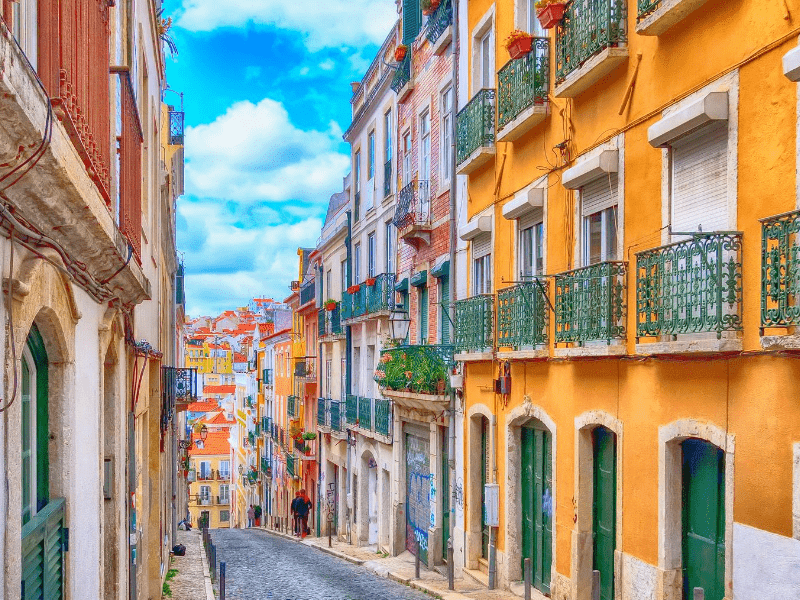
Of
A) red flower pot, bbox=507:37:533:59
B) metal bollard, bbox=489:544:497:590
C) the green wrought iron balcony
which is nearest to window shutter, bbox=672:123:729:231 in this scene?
red flower pot, bbox=507:37:533:59

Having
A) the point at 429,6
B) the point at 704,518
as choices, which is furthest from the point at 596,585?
the point at 429,6

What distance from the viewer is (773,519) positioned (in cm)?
773

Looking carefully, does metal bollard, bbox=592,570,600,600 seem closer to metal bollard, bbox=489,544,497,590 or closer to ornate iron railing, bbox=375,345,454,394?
metal bollard, bbox=489,544,497,590

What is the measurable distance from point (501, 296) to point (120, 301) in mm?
6989

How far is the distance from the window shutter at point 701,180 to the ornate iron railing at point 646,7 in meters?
1.32

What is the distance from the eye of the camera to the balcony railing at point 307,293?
37991 millimetres

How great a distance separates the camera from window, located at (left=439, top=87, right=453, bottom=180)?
18697mm

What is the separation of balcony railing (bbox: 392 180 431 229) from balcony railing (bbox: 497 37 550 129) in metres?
5.88

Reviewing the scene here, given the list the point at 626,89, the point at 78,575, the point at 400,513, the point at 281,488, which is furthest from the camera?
the point at 281,488

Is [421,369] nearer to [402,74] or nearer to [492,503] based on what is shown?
[492,503]

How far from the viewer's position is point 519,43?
13.0 metres

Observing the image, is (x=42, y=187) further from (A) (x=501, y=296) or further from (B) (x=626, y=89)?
(A) (x=501, y=296)

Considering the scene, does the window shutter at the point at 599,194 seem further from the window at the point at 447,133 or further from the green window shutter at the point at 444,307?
the green window shutter at the point at 444,307

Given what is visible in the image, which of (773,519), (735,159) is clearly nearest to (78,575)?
(773,519)
